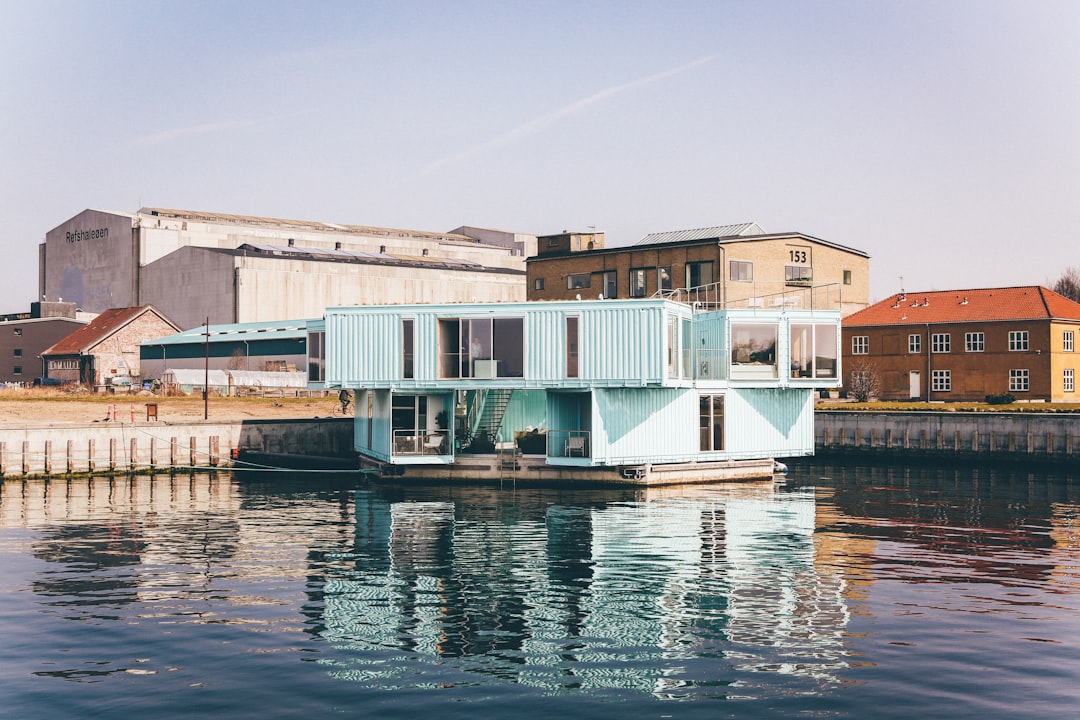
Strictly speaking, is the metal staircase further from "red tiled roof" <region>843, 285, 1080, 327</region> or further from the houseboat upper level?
"red tiled roof" <region>843, 285, 1080, 327</region>

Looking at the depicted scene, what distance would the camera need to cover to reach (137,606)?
85.4ft

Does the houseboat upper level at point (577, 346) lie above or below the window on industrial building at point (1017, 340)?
below

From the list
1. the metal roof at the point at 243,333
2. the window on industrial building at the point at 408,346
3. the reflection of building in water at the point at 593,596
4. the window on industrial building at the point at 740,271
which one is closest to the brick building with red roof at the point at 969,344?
the window on industrial building at the point at 740,271

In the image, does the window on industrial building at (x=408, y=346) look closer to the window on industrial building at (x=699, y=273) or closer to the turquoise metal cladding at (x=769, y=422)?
the turquoise metal cladding at (x=769, y=422)

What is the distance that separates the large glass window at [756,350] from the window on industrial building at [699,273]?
26.1 meters

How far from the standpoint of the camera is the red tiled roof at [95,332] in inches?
4515

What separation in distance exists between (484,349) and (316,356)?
36.8ft

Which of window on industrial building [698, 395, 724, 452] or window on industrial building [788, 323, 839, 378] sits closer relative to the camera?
window on industrial building [698, 395, 724, 452]

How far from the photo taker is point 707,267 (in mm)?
80250

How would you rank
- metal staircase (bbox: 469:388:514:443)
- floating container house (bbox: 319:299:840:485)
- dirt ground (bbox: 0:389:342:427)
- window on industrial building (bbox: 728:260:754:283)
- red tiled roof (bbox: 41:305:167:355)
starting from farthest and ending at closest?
1. red tiled roof (bbox: 41:305:167:355)
2. window on industrial building (bbox: 728:260:754:283)
3. dirt ground (bbox: 0:389:342:427)
4. metal staircase (bbox: 469:388:514:443)
5. floating container house (bbox: 319:299:840:485)

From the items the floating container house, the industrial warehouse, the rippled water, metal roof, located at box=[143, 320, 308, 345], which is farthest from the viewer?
the industrial warehouse

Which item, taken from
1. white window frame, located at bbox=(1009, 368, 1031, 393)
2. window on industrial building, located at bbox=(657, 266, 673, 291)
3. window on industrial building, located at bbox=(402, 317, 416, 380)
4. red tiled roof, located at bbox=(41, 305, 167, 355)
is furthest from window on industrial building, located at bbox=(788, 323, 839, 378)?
red tiled roof, located at bbox=(41, 305, 167, 355)

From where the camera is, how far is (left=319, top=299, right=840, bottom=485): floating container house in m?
50.3

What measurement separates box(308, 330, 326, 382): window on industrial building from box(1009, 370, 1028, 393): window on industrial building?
55294 mm
